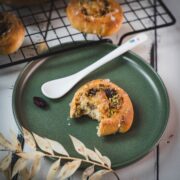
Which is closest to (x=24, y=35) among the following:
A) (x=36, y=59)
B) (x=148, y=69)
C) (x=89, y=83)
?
(x=36, y=59)

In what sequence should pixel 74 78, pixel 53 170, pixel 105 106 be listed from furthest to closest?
1. pixel 74 78
2. pixel 105 106
3. pixel 53 170

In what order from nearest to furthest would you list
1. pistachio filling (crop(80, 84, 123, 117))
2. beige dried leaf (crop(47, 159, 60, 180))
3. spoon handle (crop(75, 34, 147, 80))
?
1. beige dried leaf (crop(47, 159, 60, 180))
2. pistachio filling (crop(80, 84, 123, 117))
3. spoon handle (crop(75, 34, 147, 80))

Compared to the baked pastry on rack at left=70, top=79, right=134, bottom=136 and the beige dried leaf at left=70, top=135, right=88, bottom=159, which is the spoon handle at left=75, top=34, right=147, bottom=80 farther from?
the beige dried leaf at left=70, top=135, right=88, bottom=159

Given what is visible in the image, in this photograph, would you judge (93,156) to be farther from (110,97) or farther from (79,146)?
(110,97)

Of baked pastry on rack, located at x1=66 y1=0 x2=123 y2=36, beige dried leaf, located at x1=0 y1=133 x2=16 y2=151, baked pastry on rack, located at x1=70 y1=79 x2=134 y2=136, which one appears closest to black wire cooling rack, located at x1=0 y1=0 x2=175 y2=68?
baked pastry on rack, located at x1=66 y1=0 x2=123 y2=36

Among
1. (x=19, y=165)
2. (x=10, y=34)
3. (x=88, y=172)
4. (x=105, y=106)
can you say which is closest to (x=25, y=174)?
(x=19, y=165)

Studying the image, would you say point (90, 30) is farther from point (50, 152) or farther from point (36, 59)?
point (50, 152)
